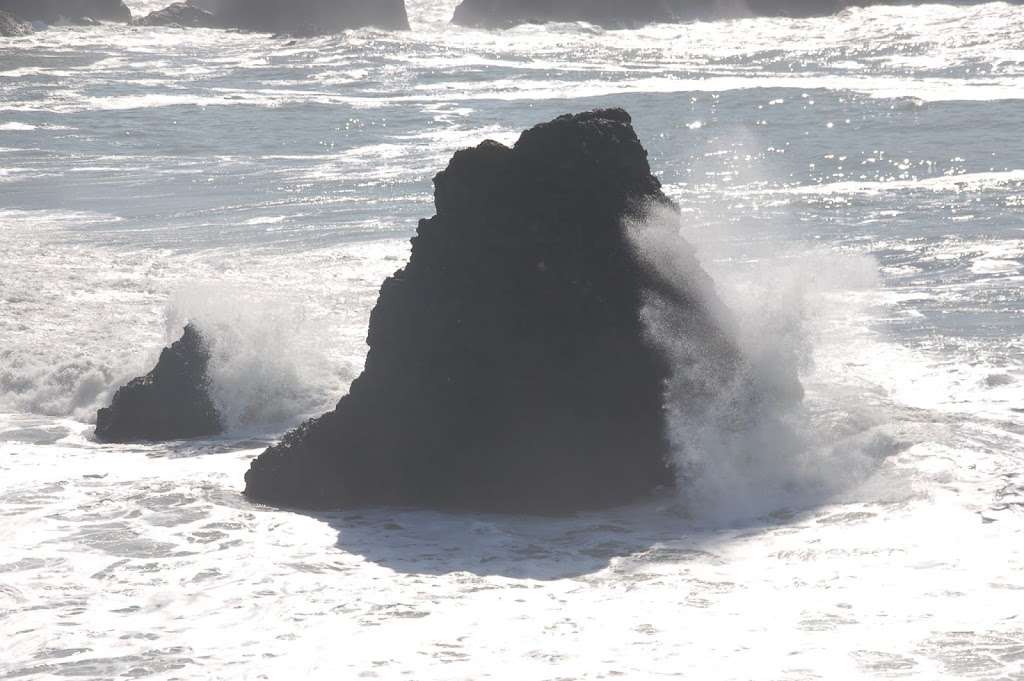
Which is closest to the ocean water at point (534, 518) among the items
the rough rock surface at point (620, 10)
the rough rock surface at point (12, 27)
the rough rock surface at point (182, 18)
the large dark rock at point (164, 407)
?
the large dark rock at point (164, 407)

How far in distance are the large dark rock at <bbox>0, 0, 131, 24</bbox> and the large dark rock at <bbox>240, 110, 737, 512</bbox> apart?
6444 cm

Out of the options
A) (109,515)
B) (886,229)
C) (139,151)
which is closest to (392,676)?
(109,515)

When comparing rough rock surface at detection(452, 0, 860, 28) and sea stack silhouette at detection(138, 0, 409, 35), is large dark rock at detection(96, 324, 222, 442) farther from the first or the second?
rough rock surface at detection(452, 0, 860, 28)

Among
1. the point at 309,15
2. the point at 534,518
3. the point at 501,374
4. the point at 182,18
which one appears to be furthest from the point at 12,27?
the point at 534,518

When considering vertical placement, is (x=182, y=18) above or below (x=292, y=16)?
below

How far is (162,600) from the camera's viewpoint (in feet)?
32.8

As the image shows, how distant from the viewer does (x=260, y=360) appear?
609 inches

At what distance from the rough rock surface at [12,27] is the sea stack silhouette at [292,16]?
19.0 ft

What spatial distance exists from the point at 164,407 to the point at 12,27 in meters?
57.8

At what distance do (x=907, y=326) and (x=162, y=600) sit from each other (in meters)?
9.43

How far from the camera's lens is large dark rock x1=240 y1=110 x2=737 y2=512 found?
11.9 meters


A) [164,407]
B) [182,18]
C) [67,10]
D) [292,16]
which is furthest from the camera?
[182,18]

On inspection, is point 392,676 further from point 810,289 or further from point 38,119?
point 38,119

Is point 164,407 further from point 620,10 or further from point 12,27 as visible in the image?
point 620,10
